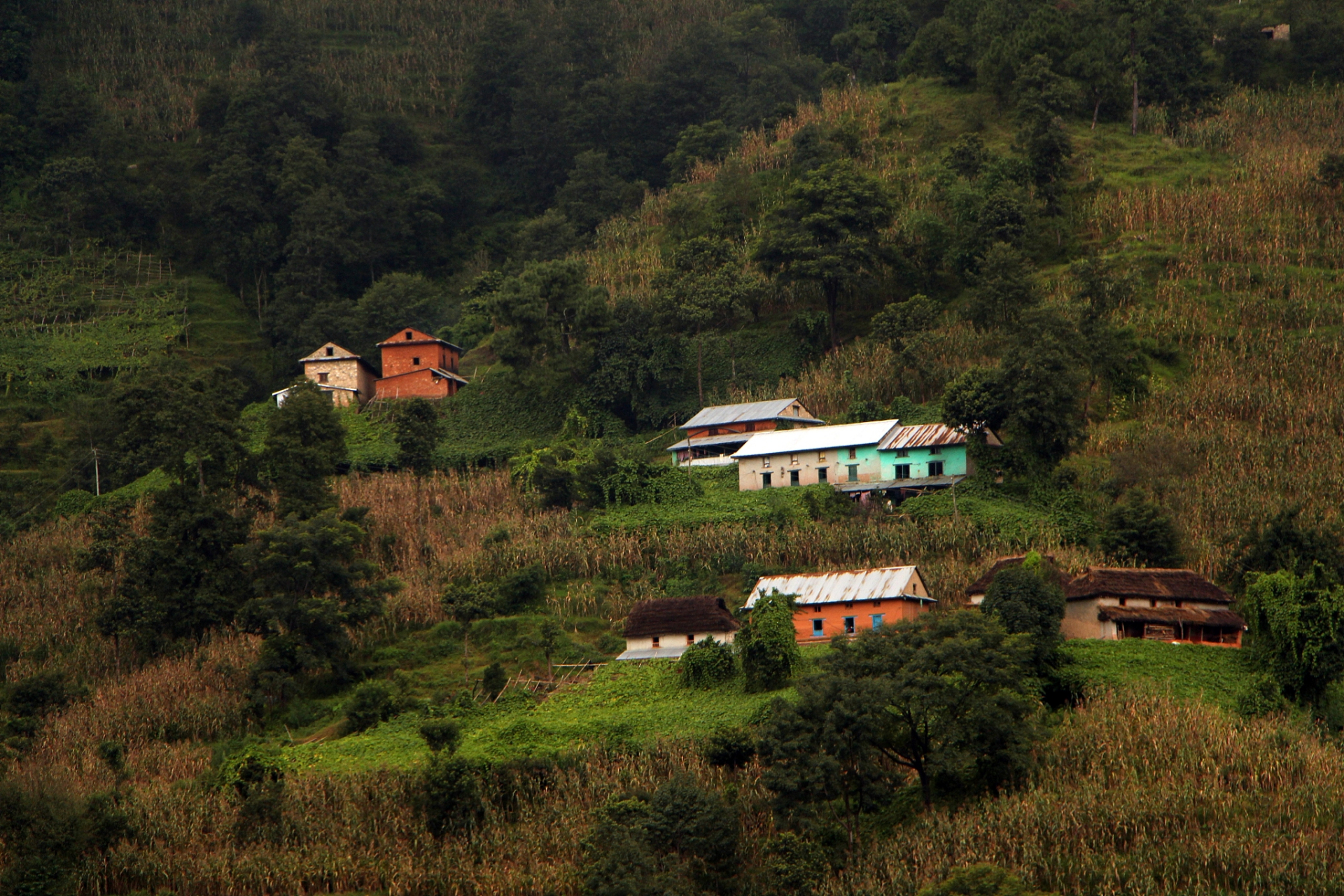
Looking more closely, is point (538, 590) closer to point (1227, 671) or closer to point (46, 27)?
point (1227, 671)

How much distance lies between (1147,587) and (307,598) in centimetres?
2248

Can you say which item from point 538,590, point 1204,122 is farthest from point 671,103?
point 538,590

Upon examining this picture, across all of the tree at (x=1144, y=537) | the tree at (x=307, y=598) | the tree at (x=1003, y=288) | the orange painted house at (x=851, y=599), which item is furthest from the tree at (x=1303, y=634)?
the tree at (x=307, y=598)

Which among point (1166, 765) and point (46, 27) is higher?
point (46, 27)

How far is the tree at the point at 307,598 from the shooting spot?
40.5 m

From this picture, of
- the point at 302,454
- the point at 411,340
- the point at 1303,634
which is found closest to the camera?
the point at 1303,634

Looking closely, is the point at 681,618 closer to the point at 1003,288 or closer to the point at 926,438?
the point at 926,438

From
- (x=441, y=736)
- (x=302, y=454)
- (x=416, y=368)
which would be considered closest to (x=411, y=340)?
(x=416, y=368)

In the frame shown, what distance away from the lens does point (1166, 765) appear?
30297mm

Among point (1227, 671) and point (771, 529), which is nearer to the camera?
point (1227, 671)

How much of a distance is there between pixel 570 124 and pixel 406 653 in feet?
147

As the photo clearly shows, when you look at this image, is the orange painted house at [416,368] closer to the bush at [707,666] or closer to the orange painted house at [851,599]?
the orange painted house at [851,599]

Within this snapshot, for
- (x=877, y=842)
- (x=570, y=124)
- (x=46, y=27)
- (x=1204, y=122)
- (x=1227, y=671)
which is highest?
(x=46, y=27)

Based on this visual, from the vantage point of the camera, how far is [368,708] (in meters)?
38.4
